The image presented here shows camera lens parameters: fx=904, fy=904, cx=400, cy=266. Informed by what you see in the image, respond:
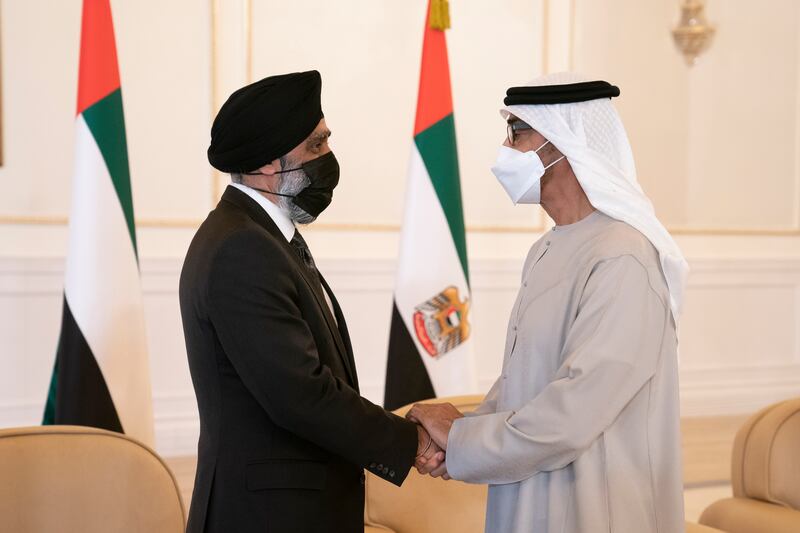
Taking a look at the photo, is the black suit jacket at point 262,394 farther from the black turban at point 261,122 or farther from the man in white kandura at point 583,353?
the man in white kandura at point 583,353

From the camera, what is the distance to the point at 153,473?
2.15 meters

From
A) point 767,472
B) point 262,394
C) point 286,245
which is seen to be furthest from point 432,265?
point 262,394

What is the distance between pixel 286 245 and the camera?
6.21 ft

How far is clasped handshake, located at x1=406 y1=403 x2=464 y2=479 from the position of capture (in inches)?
79.5

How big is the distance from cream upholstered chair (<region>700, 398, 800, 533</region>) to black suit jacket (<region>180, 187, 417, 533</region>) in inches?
50.4

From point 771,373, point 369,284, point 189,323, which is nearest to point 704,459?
point 771,373

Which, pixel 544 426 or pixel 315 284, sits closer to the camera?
pixel 544 426

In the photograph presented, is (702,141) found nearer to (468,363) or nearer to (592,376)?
(468,363)

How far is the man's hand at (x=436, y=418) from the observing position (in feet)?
6.72

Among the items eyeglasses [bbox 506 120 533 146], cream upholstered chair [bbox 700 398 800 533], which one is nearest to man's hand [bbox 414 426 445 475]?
eyeglasses [bbox 506 120 533 146]

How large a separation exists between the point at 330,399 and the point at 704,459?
417 centimetres

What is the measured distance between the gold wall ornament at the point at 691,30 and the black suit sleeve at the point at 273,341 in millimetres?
5524

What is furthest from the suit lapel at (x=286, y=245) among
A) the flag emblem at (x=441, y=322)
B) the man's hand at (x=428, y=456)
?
the flag emblem at (x=441, y=322)

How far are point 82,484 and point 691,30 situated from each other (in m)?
5.73
